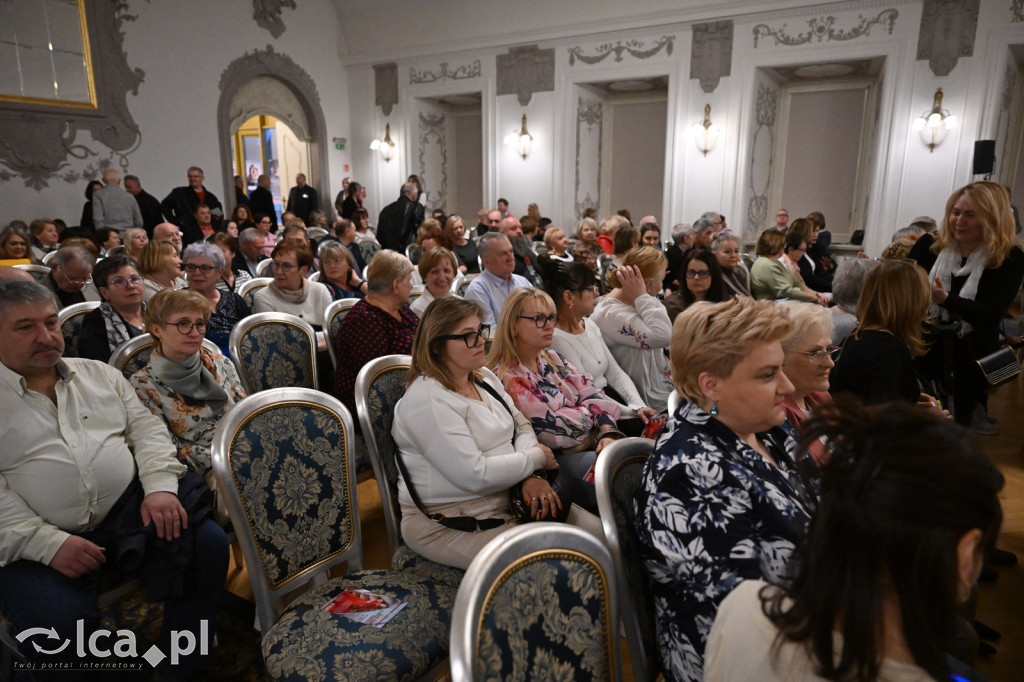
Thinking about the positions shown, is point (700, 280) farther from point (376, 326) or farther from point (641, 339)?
point (376, 326)

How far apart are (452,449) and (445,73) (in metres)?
10.8

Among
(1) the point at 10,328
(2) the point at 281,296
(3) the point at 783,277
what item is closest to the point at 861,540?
(1) the point at 10,328

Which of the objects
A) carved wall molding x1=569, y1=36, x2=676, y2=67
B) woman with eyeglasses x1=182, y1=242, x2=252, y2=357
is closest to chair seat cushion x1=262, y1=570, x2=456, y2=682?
woman with eyeglasses x1=182, y1=242, x2=252, y2=357

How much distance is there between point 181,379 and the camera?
211 centimetres

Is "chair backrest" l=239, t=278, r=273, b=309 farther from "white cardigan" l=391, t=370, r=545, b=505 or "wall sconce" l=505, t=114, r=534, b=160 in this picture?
"wall sconce" l=505, t=114, r=534, b=160

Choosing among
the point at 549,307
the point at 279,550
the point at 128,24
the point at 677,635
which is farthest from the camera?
the point at 128,24

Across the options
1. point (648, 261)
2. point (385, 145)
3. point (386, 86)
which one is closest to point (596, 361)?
point (648, 261)

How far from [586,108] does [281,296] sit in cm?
827

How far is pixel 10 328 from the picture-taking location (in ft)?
5.40

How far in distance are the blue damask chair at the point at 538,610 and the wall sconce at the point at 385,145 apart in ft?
39.1

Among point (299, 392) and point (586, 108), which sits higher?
point (586, 108)

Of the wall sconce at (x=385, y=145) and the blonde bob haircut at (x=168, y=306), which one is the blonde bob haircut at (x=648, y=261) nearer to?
the blonde bob haircut at (x=168, y=306)

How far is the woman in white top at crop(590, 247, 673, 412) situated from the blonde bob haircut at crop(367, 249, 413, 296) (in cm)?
93

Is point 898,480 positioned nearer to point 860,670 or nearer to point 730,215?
point 860,670
